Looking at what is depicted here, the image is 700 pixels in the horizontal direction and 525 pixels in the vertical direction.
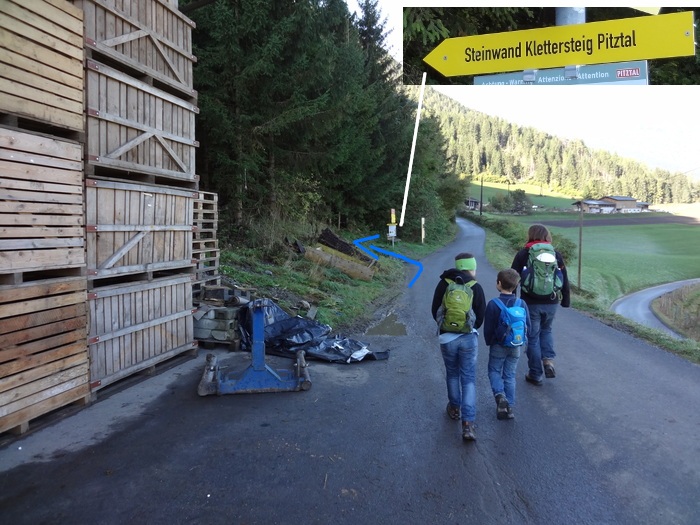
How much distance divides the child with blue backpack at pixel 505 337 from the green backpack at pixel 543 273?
102 centimetres

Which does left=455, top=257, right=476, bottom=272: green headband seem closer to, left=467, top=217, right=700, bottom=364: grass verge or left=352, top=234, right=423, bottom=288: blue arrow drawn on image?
left=467, top=217, right=700, bottom=364: grass verge

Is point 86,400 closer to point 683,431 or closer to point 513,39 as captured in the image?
point 513,39

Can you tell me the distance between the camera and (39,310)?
440 cm

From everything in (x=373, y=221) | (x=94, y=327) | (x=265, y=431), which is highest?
(x=373, y=221)

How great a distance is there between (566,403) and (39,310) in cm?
566

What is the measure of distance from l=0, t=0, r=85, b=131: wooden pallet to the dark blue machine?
293cm

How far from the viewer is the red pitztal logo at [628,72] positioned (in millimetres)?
3504

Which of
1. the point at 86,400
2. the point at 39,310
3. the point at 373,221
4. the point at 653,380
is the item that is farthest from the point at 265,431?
the point at 373,221

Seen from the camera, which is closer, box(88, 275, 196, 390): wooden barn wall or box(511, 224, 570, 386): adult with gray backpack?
box(88, 275, 196, 390): wooden barn wall

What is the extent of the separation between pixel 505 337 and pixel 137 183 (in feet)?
15.7

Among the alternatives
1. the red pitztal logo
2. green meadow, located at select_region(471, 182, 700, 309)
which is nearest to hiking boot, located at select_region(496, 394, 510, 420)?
the red pitztal logo

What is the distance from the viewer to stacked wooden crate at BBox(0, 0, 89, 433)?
4074 millimetres

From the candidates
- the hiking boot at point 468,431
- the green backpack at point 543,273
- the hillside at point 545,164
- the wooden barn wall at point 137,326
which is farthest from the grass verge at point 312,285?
the hillside at point 545,164

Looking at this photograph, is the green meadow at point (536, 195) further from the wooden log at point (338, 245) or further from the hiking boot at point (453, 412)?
the hiking boot at point (453, 412)
